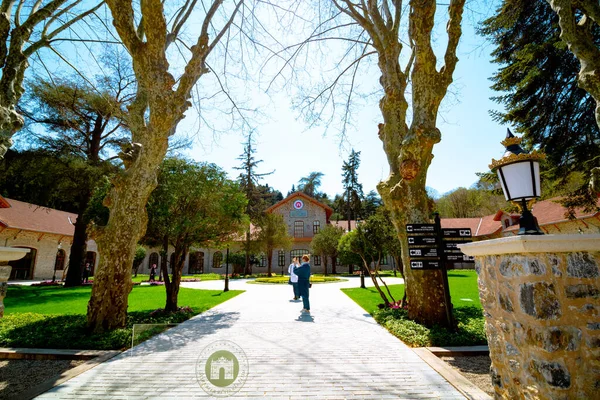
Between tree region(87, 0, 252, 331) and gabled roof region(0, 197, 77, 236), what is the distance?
16353 millimetres

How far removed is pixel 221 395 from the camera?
10.5ft

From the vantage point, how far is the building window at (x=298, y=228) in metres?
33.7

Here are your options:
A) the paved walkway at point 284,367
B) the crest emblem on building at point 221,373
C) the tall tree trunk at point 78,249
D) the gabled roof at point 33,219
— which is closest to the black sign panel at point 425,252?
the paved walkway at point 284,367

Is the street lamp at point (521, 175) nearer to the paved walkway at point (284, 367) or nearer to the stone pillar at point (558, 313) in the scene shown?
the stone pillar at point (558, 313)

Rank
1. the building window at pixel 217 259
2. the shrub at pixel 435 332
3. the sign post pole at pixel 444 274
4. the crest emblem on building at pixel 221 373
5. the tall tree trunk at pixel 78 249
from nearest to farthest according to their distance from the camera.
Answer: the crest emblem on building at pixel 221 373 < the shrub at pixel 435 332 < the sign post pole at pixel 444 274 < the tall tree trunk at pixel 78 249 < the building window at pixel 217 259

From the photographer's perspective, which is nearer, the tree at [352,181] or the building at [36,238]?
the building at [36,238]

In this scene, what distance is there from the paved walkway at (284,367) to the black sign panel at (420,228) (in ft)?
6.90

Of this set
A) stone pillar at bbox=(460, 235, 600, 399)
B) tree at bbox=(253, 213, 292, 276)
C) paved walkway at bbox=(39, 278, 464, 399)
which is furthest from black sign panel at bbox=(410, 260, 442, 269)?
tree at bbox=(253, 213, 292, 276)

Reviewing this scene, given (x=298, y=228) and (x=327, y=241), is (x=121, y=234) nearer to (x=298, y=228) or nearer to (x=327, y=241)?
(x=327, y=241)

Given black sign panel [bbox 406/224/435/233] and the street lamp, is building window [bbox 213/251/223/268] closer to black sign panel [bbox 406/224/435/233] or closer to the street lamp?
black sign panel [bbox 406/224/435/233]

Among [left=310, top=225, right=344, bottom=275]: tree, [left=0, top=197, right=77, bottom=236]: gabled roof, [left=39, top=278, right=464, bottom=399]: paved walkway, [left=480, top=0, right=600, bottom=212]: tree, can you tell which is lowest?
[left=39, top=278, right=464, bottom=399]: paved walkway

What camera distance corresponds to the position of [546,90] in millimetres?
9906

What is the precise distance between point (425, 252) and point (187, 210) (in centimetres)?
651

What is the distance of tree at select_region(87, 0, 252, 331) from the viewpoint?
5.61 meters
